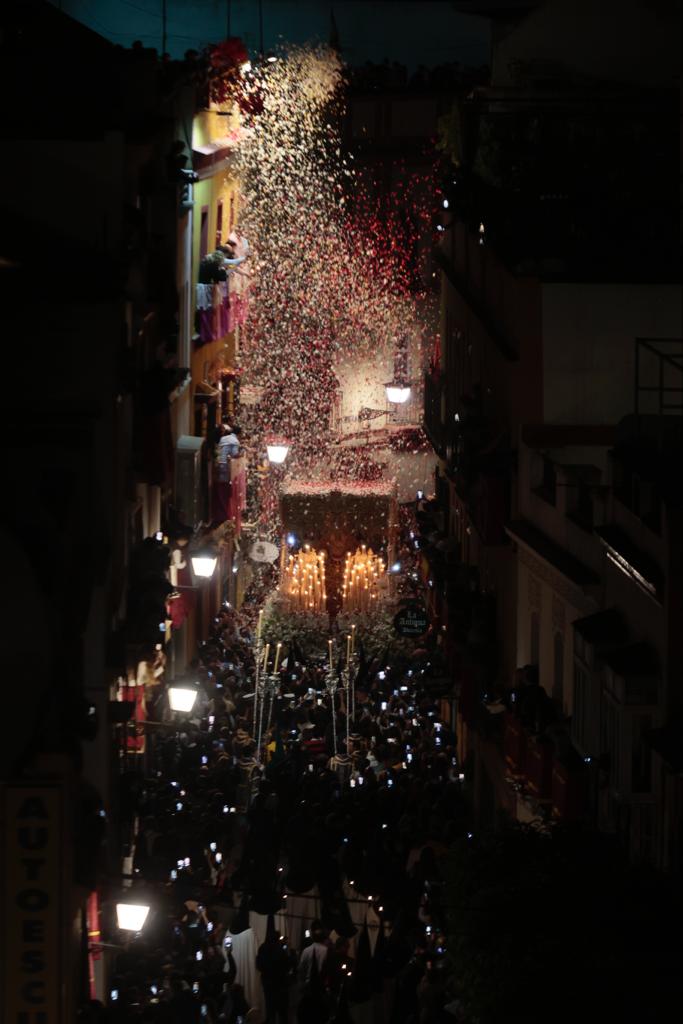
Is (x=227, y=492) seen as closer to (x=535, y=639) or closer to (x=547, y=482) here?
(x=535, y=639)

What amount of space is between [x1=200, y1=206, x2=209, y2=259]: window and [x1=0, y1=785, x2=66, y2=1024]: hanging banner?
74.8 feet

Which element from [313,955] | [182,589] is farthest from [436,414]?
[313,955]

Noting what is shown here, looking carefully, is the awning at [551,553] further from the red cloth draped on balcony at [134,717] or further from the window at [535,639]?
the red cloth draped on balcony at [134,717]

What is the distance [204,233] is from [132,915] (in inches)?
820

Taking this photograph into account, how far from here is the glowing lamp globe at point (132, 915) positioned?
20594 mm

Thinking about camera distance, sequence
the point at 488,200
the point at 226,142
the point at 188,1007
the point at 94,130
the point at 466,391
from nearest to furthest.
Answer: the point at 188,1007
the point at 94,130
the point at 488,200
the point at 466,391
the point at 226,142

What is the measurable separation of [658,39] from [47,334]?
40.4 feet

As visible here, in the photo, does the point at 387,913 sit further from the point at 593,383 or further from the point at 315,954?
the point at 593,383

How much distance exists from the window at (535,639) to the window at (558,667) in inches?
49.3

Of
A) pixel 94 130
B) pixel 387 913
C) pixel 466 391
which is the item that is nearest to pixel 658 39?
pixel 466 391

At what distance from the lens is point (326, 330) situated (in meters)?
52.2

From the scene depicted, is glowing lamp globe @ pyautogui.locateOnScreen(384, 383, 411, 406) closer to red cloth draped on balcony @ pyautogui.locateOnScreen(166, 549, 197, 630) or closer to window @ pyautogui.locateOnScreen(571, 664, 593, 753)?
red cloth draped on balcony @ pyautogui.locateOnScreen(166, 549, 197, 630)

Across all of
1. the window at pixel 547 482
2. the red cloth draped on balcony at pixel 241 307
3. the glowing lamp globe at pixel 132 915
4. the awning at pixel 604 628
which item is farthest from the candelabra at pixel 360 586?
the awning at pixel 604 628

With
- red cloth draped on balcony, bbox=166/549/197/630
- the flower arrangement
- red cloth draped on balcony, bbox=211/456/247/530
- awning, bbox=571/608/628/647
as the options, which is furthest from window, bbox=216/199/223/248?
awning, bbox=571/608/628/647
